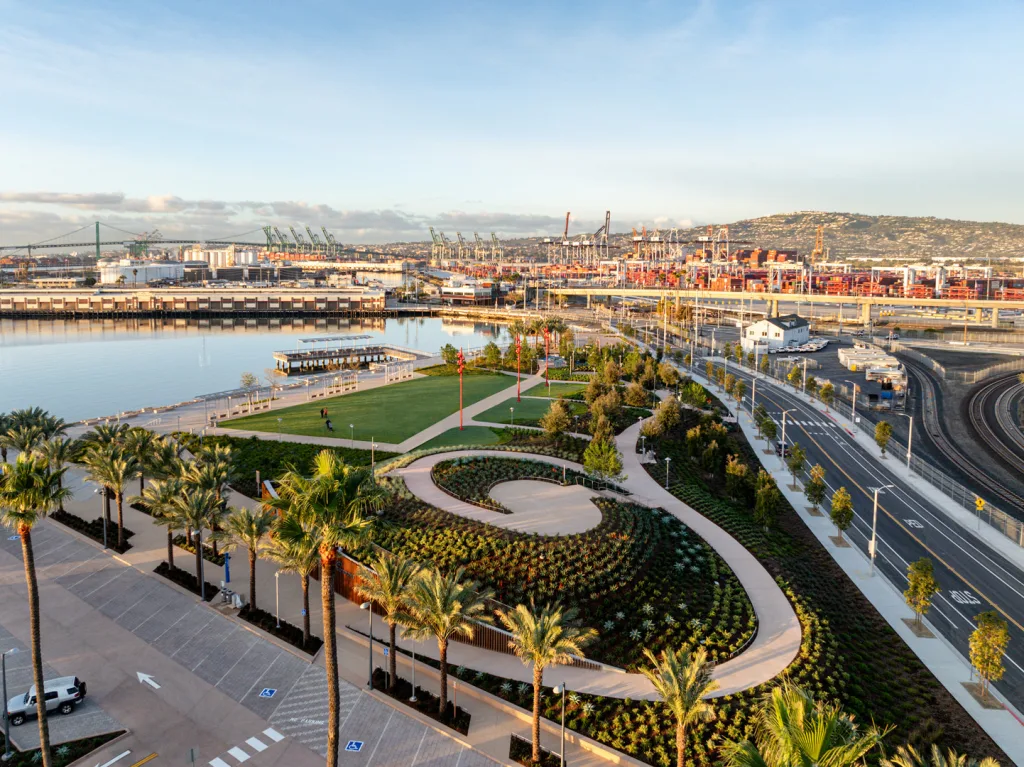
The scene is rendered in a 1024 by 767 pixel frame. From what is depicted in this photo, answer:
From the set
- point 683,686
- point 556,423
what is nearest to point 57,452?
point 556,423

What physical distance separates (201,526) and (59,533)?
11051 millimetres

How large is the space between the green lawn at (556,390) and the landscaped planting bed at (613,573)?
108ft

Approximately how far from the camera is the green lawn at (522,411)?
2042 inches

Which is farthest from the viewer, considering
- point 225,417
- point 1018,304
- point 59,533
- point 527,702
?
point 1018,304

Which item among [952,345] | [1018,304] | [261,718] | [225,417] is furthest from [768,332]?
[261,718]

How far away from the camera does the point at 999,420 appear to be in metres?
59.4

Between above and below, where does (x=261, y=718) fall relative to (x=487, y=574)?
below

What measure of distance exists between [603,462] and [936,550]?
53.1 feet

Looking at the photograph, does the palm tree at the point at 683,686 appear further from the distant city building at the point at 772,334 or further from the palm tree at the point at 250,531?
the distant city building at the point at 772,334

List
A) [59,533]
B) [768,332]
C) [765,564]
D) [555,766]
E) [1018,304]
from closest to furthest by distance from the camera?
[555,766] < [765,564] < [59,533] < [768,332] < [1018,304]

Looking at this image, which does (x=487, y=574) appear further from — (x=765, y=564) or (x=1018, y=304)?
(x=1018, y=304)

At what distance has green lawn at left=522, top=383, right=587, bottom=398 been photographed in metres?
62.7

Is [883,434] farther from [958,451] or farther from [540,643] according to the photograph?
[540,643]

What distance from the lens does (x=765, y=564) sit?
2822 cm
